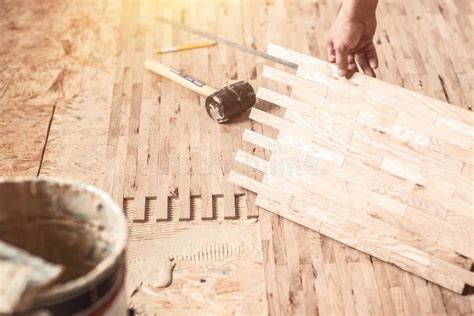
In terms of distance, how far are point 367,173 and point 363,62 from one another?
1.44 feet

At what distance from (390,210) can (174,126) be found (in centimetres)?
91

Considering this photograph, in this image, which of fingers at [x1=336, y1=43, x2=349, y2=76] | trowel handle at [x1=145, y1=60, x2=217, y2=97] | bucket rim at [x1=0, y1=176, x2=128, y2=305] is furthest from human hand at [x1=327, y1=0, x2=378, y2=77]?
bucket rim at [x1=0, y1=176, x2=128, y2=305]

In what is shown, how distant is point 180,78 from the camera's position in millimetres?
2607

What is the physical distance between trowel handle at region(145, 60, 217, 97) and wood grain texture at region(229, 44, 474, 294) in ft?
1.41

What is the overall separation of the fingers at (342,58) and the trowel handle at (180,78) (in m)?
0.67

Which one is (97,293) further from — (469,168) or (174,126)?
(174,126)

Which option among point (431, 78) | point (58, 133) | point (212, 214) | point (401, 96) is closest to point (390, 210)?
point (401, 96)

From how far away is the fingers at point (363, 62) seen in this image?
2.19 metres

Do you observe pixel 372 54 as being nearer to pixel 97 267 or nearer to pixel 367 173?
pixel 367 173

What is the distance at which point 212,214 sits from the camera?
2.14 m

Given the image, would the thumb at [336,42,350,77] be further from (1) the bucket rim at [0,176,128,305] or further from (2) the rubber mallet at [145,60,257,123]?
(1) the bucket rim at [0,176,128,305]

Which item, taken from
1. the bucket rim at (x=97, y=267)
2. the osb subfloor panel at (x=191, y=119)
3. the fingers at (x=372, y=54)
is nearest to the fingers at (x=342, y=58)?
the fingers at (x=372, y=54)

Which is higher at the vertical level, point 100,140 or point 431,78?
point 431,78

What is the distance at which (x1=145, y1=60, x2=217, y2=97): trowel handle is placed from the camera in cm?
254
